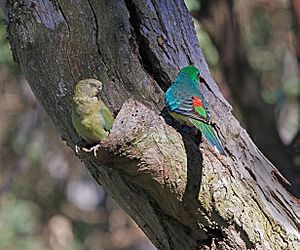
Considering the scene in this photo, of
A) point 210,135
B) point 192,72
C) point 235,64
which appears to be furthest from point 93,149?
point 235,64

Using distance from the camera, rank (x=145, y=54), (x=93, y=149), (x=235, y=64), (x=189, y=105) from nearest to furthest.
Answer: (x=93, y=149), (x=189, y=105), (x=145, y=54), (x=235, y=64)

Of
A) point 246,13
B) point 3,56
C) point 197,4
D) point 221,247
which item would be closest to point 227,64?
point 197,4

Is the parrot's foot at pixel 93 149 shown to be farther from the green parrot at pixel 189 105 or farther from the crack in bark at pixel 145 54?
the crack in bark at pixel 145 54

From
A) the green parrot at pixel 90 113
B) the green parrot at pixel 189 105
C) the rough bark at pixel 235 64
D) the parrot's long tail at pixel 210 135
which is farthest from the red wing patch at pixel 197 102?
the rough bark at pixel 235 64

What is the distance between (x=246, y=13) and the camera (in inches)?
357

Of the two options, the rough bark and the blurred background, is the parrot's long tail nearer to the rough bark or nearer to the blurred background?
the blurred background

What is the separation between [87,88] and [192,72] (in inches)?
16.3

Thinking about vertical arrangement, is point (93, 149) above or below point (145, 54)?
below

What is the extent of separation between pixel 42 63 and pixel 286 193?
0.94 m

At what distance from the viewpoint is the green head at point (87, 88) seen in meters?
2.26

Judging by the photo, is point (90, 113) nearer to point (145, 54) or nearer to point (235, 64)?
point (145, 54)

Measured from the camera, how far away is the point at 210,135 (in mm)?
2332

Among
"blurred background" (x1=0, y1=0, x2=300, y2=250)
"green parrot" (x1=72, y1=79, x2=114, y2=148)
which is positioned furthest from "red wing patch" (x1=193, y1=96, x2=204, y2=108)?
"blurred background" (x1=0, y1=0, x2=300, y2=250)

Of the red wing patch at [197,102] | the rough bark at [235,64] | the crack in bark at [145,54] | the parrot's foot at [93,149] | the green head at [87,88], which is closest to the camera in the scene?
the parrot's foot at [93,149]
